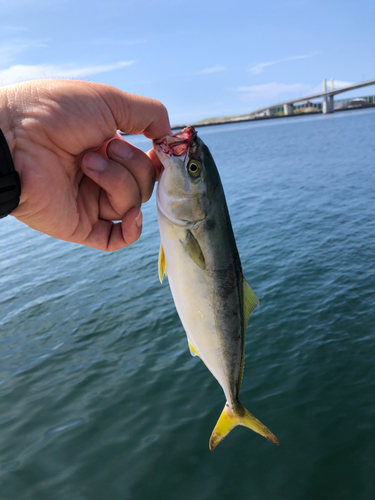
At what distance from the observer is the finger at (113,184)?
2977 mm

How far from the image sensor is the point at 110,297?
41.4ft

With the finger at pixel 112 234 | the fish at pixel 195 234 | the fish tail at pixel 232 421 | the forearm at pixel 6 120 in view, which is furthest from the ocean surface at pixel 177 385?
the forearm at pixel 6 120

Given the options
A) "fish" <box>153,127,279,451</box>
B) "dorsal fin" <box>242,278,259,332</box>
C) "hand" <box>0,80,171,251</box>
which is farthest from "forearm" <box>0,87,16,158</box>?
"dorsal fin" <box>242,278,259,332</box>

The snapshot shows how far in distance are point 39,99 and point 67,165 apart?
22.6 inches

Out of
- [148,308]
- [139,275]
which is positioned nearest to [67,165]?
[148,308]

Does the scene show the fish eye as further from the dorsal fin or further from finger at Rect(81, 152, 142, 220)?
the dorsal fin

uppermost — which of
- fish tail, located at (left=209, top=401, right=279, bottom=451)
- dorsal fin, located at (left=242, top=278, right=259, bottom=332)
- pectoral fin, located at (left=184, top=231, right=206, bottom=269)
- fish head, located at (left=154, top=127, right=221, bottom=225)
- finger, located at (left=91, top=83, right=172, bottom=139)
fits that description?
finger, located at (left=91, top=83, right=172, bottom=139)

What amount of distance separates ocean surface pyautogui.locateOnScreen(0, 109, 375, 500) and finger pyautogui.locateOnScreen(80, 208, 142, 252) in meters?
4.33

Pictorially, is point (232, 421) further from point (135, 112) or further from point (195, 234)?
point (135, 112)

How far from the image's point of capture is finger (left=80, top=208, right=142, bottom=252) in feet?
11.6

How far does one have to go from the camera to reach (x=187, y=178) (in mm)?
2883

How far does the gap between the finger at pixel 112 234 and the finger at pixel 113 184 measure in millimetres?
123

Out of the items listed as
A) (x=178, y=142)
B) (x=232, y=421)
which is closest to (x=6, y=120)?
(x=178, y=142)

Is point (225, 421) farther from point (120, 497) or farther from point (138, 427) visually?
point (138, 427)
